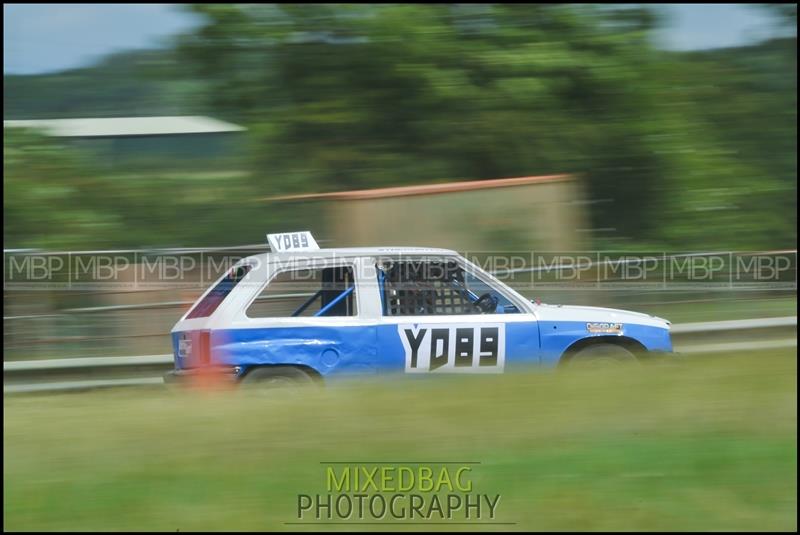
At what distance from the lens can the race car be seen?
689cm

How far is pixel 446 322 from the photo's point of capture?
7027 mm

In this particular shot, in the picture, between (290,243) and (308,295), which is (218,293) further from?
(308,295)

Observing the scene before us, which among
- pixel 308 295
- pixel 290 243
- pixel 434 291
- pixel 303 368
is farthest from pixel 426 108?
pixel 303 368

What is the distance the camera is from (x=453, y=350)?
6969 millimetres

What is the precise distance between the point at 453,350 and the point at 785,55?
9.79m

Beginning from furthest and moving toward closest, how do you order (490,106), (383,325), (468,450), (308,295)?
1. (490,106)
2. (308,295)
3. (383,325)
4. (468,450)

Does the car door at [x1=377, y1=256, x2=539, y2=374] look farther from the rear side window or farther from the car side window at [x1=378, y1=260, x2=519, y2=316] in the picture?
the rear side window

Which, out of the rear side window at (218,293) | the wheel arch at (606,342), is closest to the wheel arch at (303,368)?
the rear side window at (218,293)

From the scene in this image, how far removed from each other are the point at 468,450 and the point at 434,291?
2.78 m

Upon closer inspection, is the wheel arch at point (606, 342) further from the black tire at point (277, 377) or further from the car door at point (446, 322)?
the black tire at point (277, 377)

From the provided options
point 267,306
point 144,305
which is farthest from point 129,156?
point 267,306

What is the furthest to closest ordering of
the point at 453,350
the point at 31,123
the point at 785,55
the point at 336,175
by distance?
1. the point at 785,55
2. the point at 336,175
3. the point at 31,123
4. the point at 453,350

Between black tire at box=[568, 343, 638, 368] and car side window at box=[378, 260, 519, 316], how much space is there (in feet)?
2.01

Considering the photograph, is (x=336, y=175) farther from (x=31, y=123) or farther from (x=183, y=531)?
(x=183, y=531)
